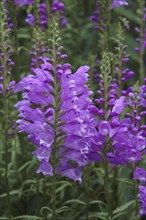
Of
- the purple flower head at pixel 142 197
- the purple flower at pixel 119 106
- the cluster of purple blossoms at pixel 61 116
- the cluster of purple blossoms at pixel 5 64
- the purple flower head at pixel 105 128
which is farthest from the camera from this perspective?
the cluster of purple blossoms at pixel 5 64

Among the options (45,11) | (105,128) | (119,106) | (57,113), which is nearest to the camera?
(57,113)

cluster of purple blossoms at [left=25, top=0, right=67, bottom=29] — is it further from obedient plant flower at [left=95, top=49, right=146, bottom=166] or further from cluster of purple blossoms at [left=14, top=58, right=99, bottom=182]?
cluster of purple blossoms at [left=14, top=58, right=99, bottom=182]

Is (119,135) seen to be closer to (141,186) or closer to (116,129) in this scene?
(116,129)

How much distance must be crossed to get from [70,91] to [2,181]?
6.75 feet

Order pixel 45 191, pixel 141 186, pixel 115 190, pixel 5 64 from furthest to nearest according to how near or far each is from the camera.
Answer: pixel 115 190 → pixel 45 191 → pixel 5 64 → pixel 141 186

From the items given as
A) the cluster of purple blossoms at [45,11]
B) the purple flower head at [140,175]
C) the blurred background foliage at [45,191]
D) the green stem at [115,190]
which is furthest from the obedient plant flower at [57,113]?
the cluster of purple blossoms at [45,11]

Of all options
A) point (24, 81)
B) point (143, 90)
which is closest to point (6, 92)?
point (24, 81)

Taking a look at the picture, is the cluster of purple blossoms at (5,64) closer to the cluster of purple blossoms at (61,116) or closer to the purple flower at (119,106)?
the cluster of purple blossoms at (61,116)

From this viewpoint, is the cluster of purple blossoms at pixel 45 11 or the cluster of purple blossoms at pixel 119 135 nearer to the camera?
the cluster of purple blossoms at pixel 119 135

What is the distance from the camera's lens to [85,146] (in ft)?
14.7

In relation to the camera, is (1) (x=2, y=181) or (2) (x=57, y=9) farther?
(2) (x=57, y=9)

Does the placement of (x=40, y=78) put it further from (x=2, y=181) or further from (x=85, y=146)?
(x=2, y=181)

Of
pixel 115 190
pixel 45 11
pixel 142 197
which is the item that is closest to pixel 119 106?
pixel 142 197

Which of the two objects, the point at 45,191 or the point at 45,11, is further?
the point at 45,11
